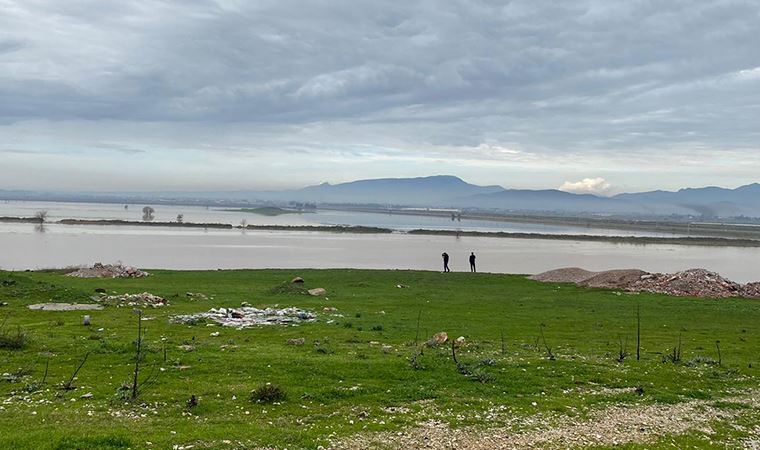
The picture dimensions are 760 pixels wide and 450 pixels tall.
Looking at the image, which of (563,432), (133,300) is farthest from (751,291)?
(133,300)

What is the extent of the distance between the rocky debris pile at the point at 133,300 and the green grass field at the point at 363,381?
1.42m

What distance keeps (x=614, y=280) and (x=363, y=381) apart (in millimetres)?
33553

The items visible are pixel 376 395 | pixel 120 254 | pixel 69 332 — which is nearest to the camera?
pixel 376 395

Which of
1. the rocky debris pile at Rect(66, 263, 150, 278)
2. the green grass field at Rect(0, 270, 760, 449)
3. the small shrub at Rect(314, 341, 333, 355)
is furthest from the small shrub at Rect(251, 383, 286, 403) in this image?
the rocky debris pile at Rect(66, 263, 150, 278)

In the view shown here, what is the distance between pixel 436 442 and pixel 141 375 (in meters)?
7.60

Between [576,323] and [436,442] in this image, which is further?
[576,323]

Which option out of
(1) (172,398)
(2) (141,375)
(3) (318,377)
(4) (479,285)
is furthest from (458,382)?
(4) (479,285)

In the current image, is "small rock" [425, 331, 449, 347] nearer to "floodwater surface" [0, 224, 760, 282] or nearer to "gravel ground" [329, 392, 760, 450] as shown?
"gravel ground" [329, 392, 760, 450]

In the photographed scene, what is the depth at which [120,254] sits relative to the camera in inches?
2756

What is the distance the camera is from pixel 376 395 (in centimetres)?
1314

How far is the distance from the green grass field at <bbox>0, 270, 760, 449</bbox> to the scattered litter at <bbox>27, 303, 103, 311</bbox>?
0.87 meters

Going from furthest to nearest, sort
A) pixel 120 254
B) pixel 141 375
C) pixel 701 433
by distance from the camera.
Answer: pixel 120 254, pixel 141 375, pixel 701 433

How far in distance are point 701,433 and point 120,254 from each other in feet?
228

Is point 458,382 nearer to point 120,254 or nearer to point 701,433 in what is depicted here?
point 701,433
